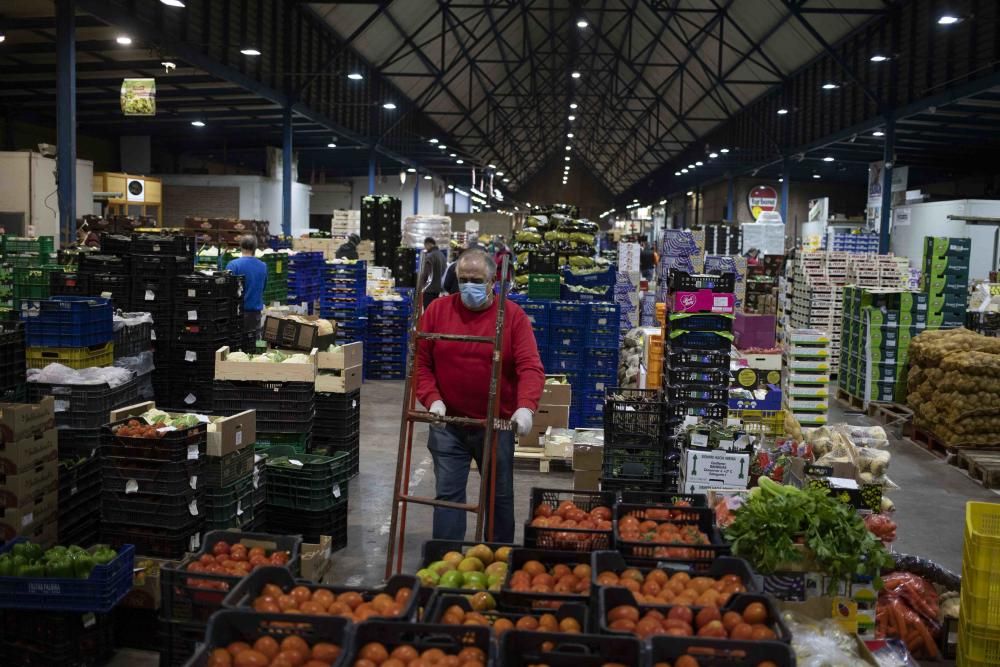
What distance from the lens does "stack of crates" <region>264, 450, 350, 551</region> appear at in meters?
6.53

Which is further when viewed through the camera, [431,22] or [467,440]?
[431,22]

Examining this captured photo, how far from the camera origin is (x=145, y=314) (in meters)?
8.59

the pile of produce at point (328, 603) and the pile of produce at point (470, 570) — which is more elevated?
the pile of produce at point (328, 603)

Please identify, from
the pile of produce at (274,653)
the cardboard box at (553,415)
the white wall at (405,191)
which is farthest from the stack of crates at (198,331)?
the white wall at (405,191)

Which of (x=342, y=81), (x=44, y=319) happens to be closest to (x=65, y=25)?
(x=44, y=319)

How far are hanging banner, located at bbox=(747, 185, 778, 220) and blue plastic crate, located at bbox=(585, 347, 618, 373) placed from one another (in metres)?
28.8

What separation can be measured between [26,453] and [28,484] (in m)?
0.18

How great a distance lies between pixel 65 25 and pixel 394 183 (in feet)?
93.5

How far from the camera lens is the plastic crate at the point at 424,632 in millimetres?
3002

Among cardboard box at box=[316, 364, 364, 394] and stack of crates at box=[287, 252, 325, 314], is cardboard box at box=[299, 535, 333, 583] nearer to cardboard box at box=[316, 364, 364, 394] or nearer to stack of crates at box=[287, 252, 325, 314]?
cardboard box at box=[316, 364, 364, 394]

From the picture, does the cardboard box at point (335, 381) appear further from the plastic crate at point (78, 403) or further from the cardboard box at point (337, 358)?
the plastic crate at point (78, 403)

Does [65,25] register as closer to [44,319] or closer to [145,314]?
[145,314]

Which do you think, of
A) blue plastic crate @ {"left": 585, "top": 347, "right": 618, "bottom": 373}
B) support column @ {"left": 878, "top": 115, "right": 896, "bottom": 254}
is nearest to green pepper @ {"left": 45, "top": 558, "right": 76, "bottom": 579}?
blue plastic crate @ {"left": 585, "top": 347, "right": 618, "bottom": 373}

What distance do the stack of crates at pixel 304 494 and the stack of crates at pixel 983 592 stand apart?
3.99 metres
